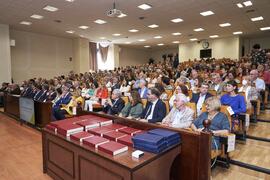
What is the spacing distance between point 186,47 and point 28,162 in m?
15.5

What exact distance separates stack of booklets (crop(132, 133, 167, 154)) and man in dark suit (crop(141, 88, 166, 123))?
1.21 m

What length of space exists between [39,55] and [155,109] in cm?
1056

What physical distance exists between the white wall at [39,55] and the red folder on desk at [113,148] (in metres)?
10.8

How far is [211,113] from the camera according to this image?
8.80 feet

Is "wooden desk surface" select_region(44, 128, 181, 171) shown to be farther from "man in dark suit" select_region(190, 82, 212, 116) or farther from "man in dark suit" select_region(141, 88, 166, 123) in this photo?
"man in dark suit" select_region(190, 82, 212, 116)

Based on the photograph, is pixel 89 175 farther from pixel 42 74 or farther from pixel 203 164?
pixel 42 74

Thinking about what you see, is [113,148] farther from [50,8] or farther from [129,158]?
[50,8]

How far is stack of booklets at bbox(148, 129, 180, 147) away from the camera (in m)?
1.90

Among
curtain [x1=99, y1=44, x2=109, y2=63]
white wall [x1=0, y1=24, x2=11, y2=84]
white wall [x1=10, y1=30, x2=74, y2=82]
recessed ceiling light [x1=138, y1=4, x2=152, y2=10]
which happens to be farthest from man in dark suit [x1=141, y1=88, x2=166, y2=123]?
curtain [x1=99, y1=44, x2=109, y2=63]

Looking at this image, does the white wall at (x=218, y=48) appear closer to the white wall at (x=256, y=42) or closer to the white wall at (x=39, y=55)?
the white wall at (x=256, y=42)

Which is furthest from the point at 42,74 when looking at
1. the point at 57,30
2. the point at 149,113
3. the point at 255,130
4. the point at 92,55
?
the point at 255,130

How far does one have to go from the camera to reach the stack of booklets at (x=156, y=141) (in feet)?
5.90

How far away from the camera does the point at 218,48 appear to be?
14969 mm

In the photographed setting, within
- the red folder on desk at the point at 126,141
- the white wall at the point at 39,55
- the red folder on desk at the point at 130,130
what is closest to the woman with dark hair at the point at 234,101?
the red folder on desk at the point at 130,130
